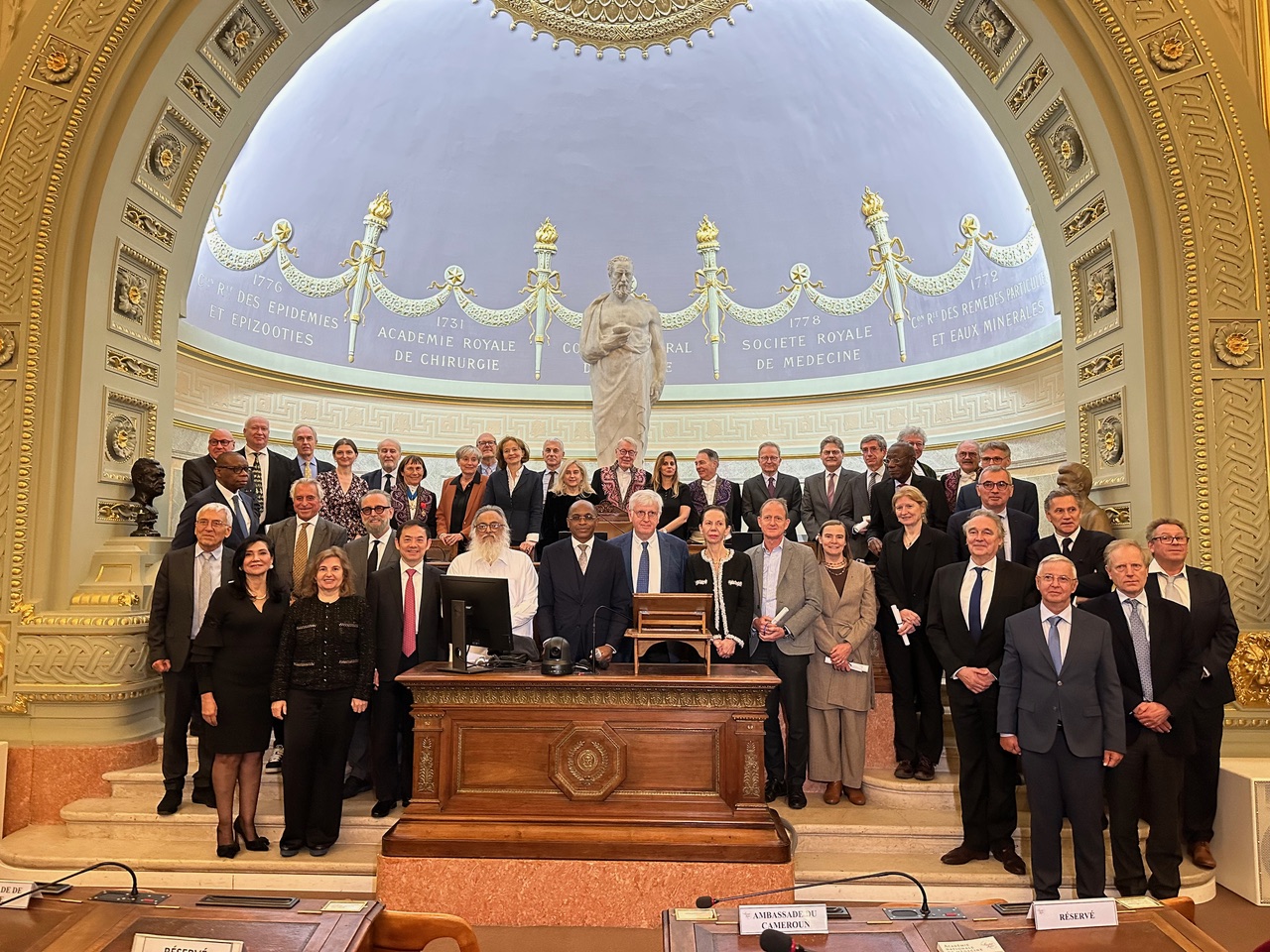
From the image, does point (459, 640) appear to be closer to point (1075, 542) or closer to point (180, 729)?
point (180, 729)

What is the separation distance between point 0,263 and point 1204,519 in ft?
23.3

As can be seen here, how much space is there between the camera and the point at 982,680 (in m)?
4.23

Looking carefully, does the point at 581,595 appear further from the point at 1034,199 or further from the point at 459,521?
the point at 1034,199

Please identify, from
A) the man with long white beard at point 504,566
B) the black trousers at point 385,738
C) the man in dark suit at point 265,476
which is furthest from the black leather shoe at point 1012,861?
the man in dark suit at point 265,476

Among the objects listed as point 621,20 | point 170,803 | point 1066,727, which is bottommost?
point 170,803

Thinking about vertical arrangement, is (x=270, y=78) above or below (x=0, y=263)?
above

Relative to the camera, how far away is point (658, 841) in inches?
155

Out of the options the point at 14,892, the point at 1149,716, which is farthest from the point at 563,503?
the point at 14,892

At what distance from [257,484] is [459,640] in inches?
113

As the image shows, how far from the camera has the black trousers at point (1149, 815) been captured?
3.92 metres

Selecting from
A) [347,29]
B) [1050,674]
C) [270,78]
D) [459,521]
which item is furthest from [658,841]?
[347,29]

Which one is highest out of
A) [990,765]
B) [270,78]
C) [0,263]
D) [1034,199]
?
[270,78]

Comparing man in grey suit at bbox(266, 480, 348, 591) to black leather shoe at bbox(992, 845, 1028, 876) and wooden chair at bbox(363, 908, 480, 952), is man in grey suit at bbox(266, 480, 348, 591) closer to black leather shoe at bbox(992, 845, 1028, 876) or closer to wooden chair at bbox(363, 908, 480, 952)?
wooden chair at bbox(363, 908, 480, 952)

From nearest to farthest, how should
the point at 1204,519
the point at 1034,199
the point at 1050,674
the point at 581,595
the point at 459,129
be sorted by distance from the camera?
the point at 1050,674
the point at 581,595
the point at 1204,519
the point at 1034,199
the point at 459,129
